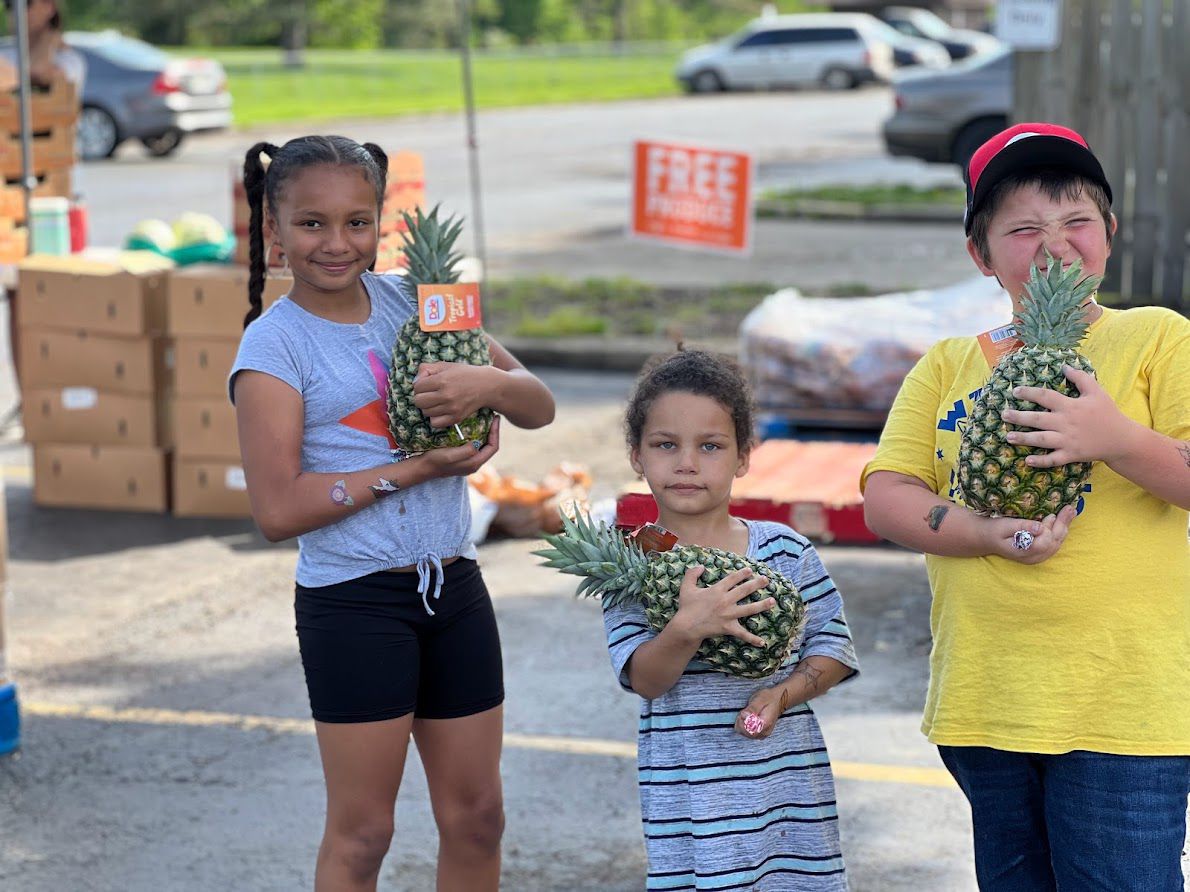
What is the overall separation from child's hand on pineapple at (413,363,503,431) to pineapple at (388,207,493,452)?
30 millimetres

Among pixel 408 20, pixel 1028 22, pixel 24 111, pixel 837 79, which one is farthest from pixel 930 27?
pixel 24 111

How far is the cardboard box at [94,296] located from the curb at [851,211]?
1183 centimetres

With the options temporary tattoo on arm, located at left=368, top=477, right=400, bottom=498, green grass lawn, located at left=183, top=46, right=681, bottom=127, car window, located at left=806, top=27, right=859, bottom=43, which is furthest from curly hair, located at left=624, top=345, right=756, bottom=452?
car window, located at left=806, top=27, right=859, bottom=43

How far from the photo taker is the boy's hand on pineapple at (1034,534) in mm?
2527

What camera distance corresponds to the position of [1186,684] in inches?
104

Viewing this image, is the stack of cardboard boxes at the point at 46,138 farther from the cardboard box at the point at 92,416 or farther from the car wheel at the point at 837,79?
the car wheel at the point at 837,79

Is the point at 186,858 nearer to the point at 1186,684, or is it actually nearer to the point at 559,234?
the point at 1186,684

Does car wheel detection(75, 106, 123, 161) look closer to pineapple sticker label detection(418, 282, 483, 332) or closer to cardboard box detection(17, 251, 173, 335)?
cardboard box detection(17, 251, 173, 335)

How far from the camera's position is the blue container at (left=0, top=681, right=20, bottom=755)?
4902 millimetres

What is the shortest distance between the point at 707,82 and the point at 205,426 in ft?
108

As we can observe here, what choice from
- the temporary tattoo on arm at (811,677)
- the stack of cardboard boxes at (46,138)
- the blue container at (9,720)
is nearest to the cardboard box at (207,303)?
the stack of cardboard boxes at (46,138)

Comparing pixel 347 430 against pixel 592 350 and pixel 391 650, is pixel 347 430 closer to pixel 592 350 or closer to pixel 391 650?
pixel 391 650

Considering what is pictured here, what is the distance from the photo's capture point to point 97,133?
23.8 m

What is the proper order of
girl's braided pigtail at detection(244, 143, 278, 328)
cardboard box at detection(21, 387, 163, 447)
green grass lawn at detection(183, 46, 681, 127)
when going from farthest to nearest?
green grass lawn at detection(183, 46, 681, 127) < cardboard box at detection(21, 387, 163, 447) < girl's braided pigtail at detection(244, 143, 278, 328)
